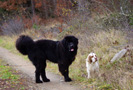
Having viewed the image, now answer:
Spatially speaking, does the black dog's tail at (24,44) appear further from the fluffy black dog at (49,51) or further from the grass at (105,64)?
the grass at (105,64)

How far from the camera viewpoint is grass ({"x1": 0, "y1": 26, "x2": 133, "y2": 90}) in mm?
5670

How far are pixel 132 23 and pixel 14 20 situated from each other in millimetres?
17547

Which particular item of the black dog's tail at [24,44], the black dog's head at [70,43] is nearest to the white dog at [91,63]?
the black dog's head at [70,43]

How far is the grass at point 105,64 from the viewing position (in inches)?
223

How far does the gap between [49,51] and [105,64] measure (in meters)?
2.57

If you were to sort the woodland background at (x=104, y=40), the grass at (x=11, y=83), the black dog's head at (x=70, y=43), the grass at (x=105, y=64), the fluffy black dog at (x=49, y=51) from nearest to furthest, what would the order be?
the grass at (x=105, y=64) → the grass at (x=11, y=83) → the woodland background at (x=104, y=40) → the black dog's head at (x=70, y=43) → the fluffy black dog at (x=49, y=51)

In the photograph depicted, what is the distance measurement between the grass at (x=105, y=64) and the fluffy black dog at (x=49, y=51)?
32.9 inches

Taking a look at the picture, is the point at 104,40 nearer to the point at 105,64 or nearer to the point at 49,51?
the point at 105,64

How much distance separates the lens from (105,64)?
771 centimetres

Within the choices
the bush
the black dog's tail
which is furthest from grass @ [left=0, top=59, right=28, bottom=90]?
the bush

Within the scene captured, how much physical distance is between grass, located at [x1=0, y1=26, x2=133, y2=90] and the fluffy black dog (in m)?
0.84

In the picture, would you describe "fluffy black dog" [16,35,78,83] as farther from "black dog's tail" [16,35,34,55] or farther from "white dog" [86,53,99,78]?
"white dog" [86,53,99,78]

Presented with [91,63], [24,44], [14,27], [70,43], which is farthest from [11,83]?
[14,27]

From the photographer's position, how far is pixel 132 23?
856 cm
